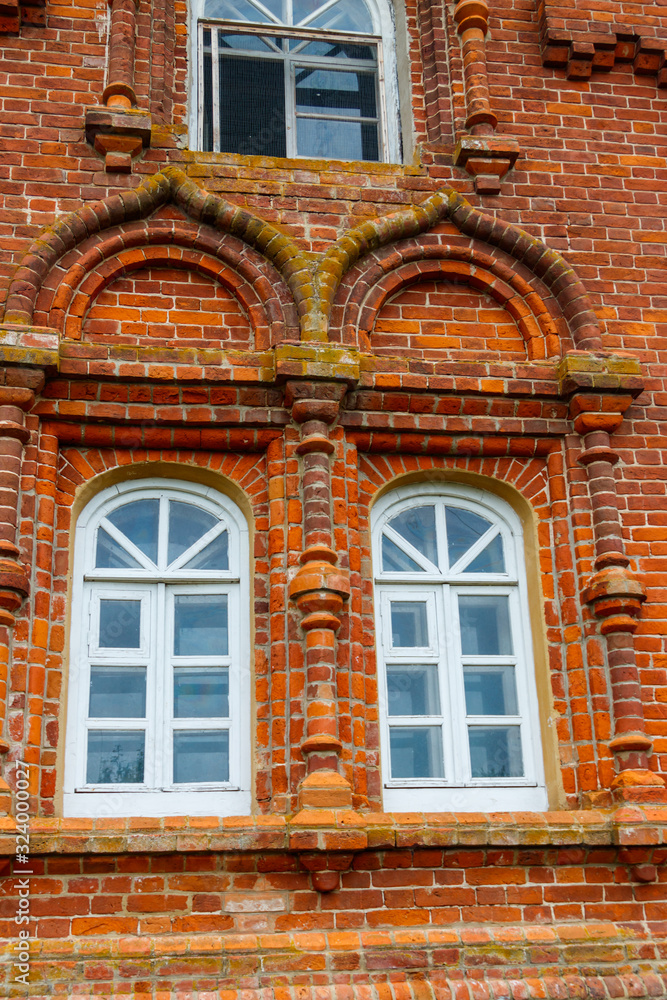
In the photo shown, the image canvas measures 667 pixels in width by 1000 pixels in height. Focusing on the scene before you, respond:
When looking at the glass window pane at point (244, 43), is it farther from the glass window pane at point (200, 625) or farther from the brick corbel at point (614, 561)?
the glass window pane at point (200, 625)

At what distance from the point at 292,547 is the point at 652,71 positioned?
4387 millimetres

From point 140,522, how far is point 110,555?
0.85ft

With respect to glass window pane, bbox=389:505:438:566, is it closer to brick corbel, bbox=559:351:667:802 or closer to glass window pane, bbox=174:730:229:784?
brick corbel, bbox=559:351:667:802

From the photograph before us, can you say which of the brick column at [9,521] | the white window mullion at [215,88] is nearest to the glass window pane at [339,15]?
the white window mullion at [215,88]

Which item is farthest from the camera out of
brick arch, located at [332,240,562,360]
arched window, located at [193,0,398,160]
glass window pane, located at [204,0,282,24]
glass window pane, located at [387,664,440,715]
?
glass window pane, located at [204,0,282,24]

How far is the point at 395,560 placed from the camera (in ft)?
22.1

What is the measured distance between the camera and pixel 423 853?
5.76 meters

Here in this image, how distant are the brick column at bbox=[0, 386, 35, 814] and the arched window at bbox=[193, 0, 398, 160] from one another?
7.98ft

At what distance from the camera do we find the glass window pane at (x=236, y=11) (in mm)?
8086

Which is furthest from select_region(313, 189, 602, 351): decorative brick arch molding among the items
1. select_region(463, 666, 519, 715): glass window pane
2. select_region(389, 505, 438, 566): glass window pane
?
select_region(463, 666, 519, 715): glass window pane

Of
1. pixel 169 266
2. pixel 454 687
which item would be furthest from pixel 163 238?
pixel 454 687

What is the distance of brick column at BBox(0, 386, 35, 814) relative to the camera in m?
5.79

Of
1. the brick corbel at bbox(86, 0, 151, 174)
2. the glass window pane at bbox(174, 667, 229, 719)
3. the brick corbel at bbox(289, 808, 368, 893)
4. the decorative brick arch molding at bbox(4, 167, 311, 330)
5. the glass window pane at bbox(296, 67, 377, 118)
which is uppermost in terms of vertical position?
the glass window pane at bbox(296, 67, 377, 118)

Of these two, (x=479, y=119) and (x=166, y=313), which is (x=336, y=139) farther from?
(x=166, y=313)
